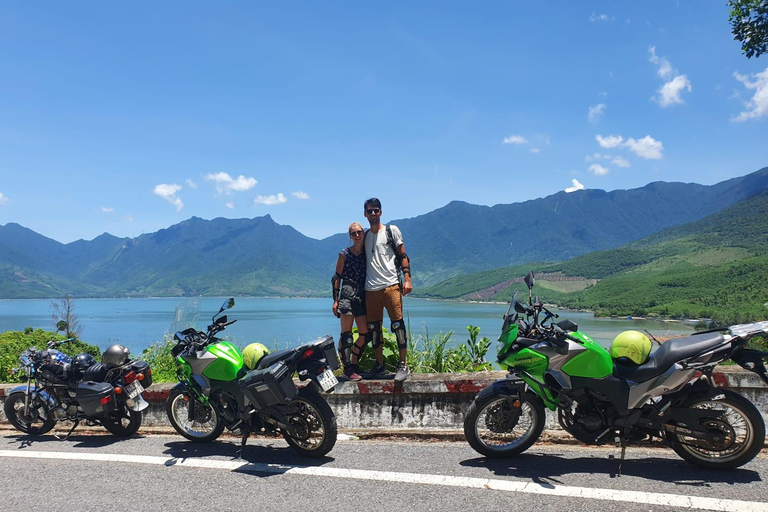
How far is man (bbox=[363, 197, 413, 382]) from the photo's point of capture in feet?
17.1

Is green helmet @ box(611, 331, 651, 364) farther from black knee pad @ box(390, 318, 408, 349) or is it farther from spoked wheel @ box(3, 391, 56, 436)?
spoked wheel @ box(3, 391, 56, 436)

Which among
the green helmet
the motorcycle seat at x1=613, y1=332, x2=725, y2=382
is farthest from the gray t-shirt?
the motorcycle seat at x1=613, y1=332, x2=725, y2=382

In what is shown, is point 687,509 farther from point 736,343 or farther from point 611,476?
point 736,343

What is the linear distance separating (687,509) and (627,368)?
98 centimetres

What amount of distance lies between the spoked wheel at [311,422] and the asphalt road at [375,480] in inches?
4.4

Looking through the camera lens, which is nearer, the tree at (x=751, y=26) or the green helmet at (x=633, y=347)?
the green helmet at (x=633, y=347)

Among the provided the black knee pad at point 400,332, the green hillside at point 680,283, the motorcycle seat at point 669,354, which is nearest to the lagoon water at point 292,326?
the black knee pad at point 400,332

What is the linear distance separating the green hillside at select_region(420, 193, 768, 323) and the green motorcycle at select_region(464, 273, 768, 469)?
4642 centimetres

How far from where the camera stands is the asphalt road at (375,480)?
3.08 metres

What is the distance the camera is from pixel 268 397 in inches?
163

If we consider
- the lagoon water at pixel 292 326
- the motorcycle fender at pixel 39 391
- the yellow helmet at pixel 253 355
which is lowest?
the lagoon water at pixel 292 326

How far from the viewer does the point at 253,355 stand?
4586mm

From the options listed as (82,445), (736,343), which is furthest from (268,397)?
(736,343)

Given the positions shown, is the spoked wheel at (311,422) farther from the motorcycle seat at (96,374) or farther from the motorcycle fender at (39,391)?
the motorcycle fender at (39,391)
